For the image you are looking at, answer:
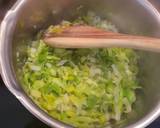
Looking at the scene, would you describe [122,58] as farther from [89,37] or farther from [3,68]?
[3,68]

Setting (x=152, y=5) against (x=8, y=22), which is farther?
(x=152, y=5)

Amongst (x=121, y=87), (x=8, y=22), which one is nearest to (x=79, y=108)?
(x=121, y=87)

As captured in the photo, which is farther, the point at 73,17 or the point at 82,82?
the point at 73,17

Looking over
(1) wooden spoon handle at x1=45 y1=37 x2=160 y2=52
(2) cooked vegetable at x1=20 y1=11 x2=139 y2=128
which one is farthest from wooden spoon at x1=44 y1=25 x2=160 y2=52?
(2) cooked vegetable at x1=20 y1=11 x2=139 y2=128

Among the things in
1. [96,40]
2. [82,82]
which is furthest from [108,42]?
[82,82]

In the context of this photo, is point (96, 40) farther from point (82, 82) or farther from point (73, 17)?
point (73, 17)

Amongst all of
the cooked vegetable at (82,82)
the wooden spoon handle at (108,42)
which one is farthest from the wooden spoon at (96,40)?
the cooked vegetable at (82,82)

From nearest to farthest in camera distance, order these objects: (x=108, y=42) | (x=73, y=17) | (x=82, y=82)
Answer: (x=108, y=42) < (x=82, y=82) < (x=73, y=17)
